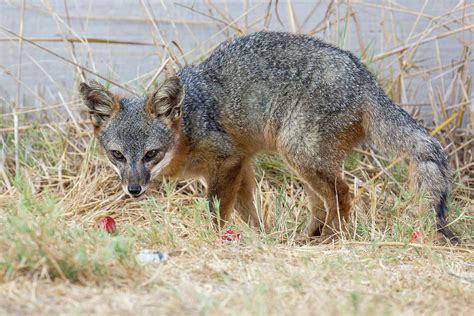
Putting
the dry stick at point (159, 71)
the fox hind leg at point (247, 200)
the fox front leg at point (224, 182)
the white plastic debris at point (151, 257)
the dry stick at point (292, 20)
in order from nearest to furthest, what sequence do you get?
the white plastic debris at point (151, 257) < the fox front leg at point (224, 182) < the fox hind leg at point (247, 200) < the dry stick at point (159, 71) < the dry stick at point (292, 20)

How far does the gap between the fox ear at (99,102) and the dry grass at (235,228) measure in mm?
629

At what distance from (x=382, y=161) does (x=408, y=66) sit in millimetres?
875

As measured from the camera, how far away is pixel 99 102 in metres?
5.48

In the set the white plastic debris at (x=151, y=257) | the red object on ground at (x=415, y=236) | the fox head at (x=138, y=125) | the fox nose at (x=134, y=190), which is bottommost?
the red object on ground at (x=415, y=236)

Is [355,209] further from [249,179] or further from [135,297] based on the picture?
[135,297]

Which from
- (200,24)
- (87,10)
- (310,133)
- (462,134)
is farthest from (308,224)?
(87,10)

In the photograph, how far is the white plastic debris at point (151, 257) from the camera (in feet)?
12.8

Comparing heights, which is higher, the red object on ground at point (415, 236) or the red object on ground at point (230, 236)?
the red object on ground at point (230, 236)

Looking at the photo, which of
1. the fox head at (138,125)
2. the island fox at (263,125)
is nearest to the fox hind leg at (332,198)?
the island fox at (263,125)

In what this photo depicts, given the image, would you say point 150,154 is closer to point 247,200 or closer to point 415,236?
point 247,200

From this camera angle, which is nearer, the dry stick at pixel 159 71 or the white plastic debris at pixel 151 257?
the white plastic debris at pixel 151 257

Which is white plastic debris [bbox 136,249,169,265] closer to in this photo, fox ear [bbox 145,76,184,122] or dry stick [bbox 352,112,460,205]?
fox ear [bbox 145,76,184,122]

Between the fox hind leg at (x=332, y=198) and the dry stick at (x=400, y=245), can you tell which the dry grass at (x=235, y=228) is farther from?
the fox hind leg at (x=332, y=198)

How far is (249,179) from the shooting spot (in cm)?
586
